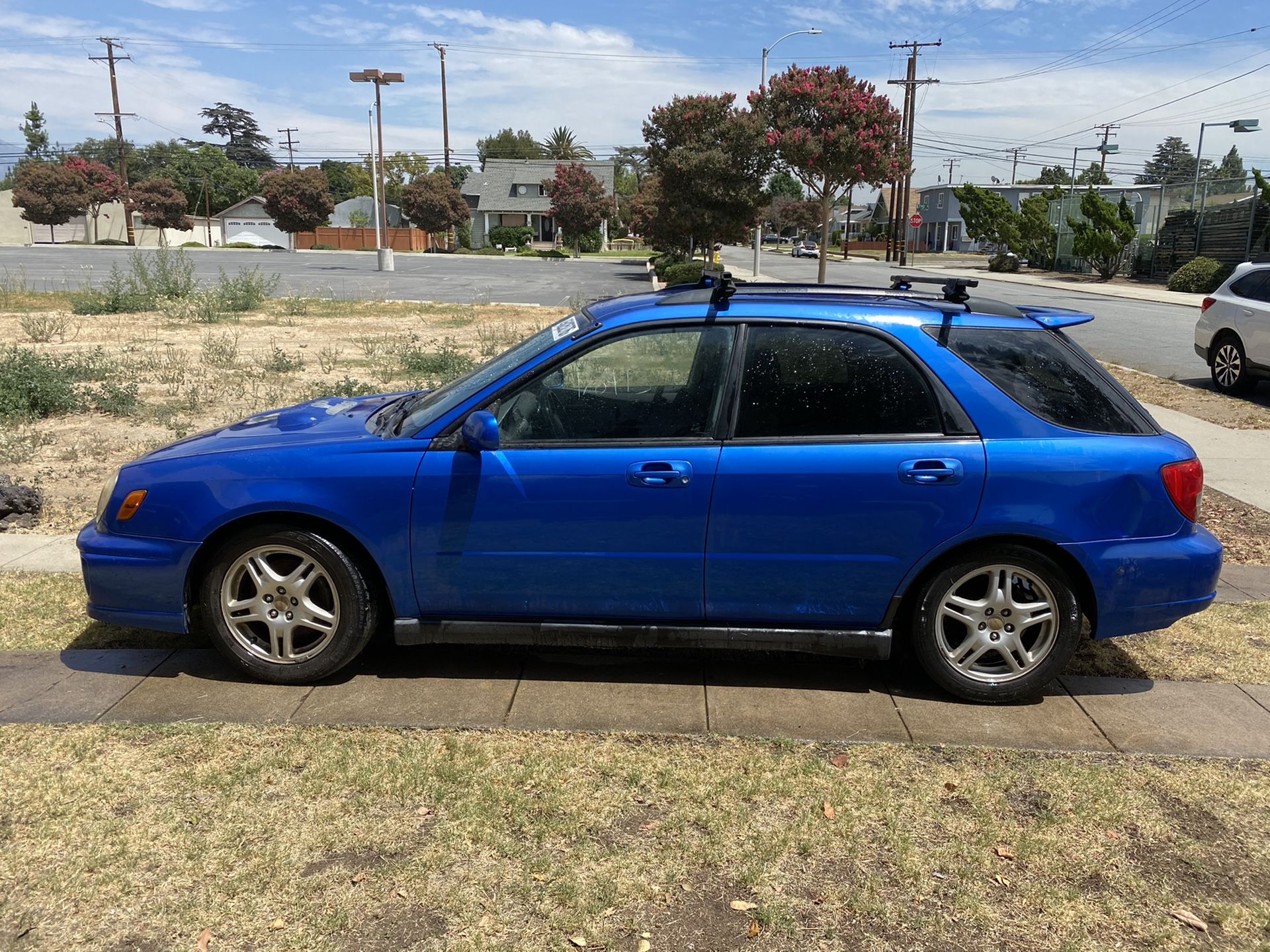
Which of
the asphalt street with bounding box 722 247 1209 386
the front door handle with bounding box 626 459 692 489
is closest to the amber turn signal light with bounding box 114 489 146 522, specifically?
the front door handle with bounding box 626 459 692 489

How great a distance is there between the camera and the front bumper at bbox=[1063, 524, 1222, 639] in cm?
396

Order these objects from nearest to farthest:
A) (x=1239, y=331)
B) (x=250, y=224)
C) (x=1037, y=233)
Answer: (x=1239, y=331)
(x=1037, y=233)
(x=250, y=224)

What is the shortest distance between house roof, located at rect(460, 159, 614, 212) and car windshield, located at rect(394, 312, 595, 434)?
3289 inches

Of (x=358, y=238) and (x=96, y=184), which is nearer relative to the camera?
(x=96, y=184)

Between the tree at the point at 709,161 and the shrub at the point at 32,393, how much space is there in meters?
19.8

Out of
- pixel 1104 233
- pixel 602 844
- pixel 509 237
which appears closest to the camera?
pixel 602 844

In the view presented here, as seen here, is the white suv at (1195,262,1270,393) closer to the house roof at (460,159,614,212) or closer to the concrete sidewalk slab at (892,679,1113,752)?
the concrete sidewalk slab at (892,679,1113,752)

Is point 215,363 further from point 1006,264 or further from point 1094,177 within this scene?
point 1094,177

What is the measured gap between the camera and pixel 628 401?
426 cm

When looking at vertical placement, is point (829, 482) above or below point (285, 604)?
above

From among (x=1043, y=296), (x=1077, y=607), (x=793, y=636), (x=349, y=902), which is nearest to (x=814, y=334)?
(x=793, y=636)

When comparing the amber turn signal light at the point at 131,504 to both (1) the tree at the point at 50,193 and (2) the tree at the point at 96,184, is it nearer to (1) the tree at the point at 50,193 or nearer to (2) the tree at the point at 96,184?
(1) the tree at the point at 50,193

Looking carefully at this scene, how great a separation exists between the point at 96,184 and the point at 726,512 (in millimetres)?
89521

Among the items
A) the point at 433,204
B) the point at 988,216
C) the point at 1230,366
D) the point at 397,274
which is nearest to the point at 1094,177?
the point at 988,216
